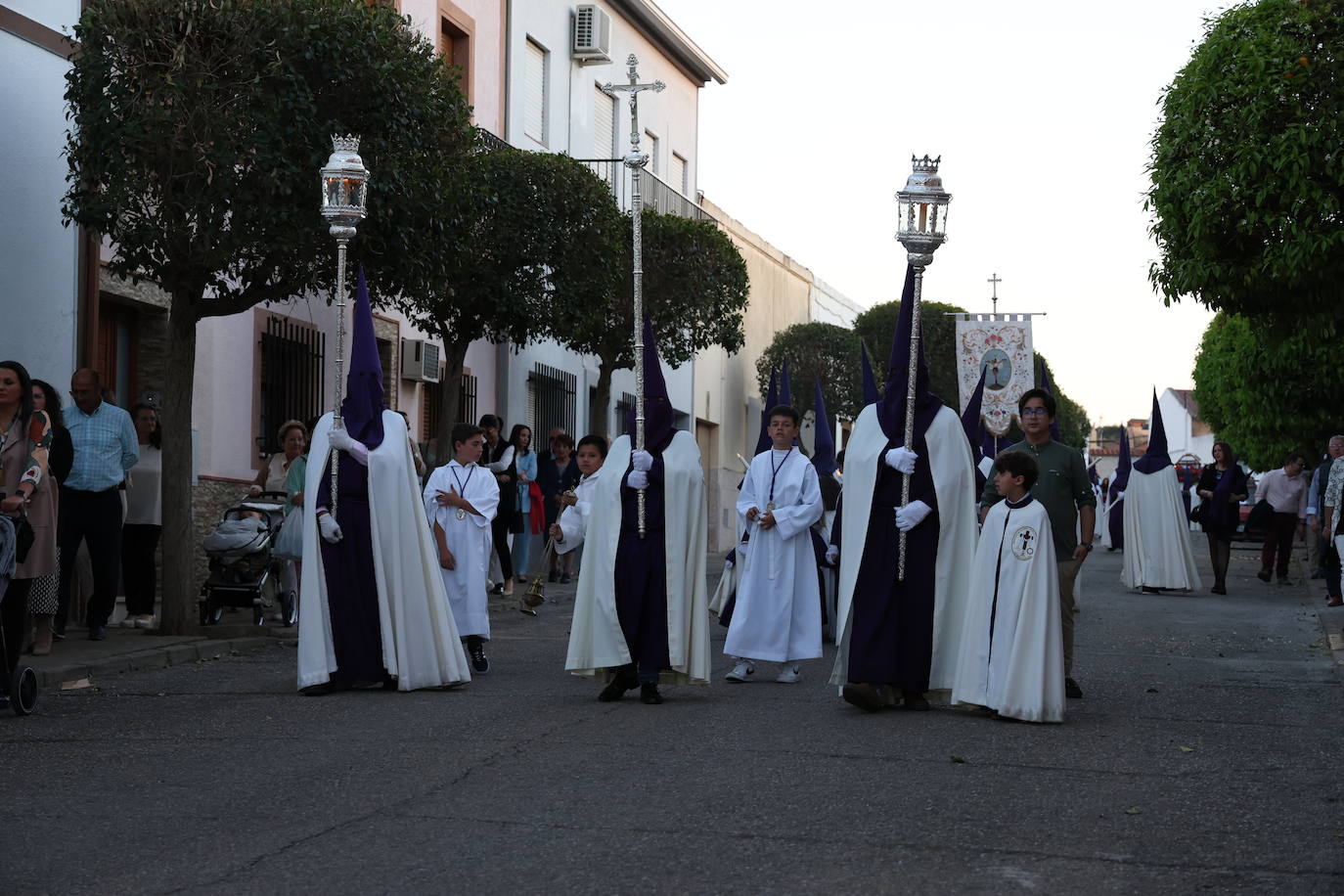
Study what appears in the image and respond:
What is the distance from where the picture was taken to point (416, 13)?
23.1 meters

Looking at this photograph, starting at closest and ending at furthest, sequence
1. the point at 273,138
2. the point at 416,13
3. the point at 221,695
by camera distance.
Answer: the point at 221,695, the point at 273,138, the point at 416,13

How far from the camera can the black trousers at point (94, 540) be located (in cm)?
1295

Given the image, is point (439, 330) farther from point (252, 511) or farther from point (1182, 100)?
point (1182, 100)

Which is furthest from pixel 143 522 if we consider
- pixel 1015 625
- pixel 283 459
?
pixel 1015 625

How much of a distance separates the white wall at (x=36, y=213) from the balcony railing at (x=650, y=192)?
13.4 metres

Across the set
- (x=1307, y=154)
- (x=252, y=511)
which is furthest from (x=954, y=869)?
(x=1307, y=154)

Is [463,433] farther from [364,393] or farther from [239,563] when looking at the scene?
[239,563]

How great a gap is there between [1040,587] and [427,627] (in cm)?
365

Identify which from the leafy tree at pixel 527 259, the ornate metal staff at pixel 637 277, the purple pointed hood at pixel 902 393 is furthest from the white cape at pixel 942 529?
the leafy tree at pixel 527 259

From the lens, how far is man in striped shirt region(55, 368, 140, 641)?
1290 centimetres

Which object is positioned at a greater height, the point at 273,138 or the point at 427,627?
the point at 273,138

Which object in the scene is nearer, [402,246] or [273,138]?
[273,138]

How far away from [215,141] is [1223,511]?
1411cm

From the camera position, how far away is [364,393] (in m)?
11.0
